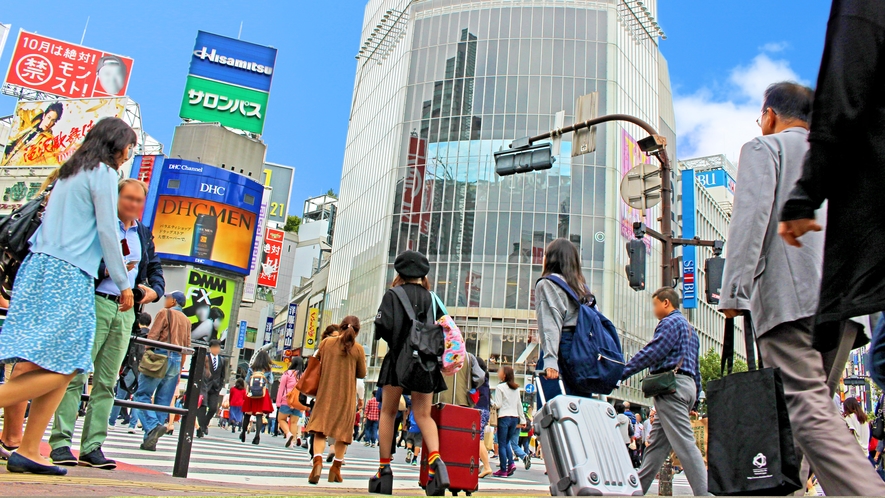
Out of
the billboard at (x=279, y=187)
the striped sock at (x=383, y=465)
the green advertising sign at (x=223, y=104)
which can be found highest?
the billboard at (x=279, y=187)

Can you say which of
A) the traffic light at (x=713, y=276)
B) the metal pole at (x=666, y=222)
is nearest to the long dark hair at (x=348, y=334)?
the metal pole at (x=666, y=222)

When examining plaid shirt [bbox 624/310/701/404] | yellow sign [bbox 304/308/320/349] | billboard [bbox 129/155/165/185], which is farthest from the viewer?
yellow sign [bbox 304/308/320/349]

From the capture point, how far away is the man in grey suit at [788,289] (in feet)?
8.56

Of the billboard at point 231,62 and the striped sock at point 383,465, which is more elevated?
the billboard at point 231,62

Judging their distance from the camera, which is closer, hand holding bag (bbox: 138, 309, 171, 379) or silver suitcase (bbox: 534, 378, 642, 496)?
silver suitcase (bbox: 534, 378, 642, 496)

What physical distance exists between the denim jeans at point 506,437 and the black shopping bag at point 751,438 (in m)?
7.23

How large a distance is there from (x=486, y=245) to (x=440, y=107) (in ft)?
35.4

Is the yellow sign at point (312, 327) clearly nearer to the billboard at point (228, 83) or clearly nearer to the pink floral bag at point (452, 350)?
the billboard at point (228, 83)

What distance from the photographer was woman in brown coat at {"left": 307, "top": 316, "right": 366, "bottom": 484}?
A: 618 centimetres

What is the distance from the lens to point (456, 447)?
16.4 ft

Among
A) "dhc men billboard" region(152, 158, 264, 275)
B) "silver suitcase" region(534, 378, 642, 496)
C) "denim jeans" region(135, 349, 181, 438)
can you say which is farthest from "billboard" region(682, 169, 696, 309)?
"silver suitcase" region(534, 378, 642, 496)

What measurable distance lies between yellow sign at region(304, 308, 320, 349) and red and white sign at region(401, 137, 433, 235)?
56.2ft

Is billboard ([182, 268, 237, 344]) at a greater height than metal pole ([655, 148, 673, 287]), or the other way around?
billboard ([182, 268, 237, 344])

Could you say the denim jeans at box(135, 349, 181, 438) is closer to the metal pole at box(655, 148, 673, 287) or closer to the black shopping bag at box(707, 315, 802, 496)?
the black shopping bag at box(707, 315, 802, 496)
